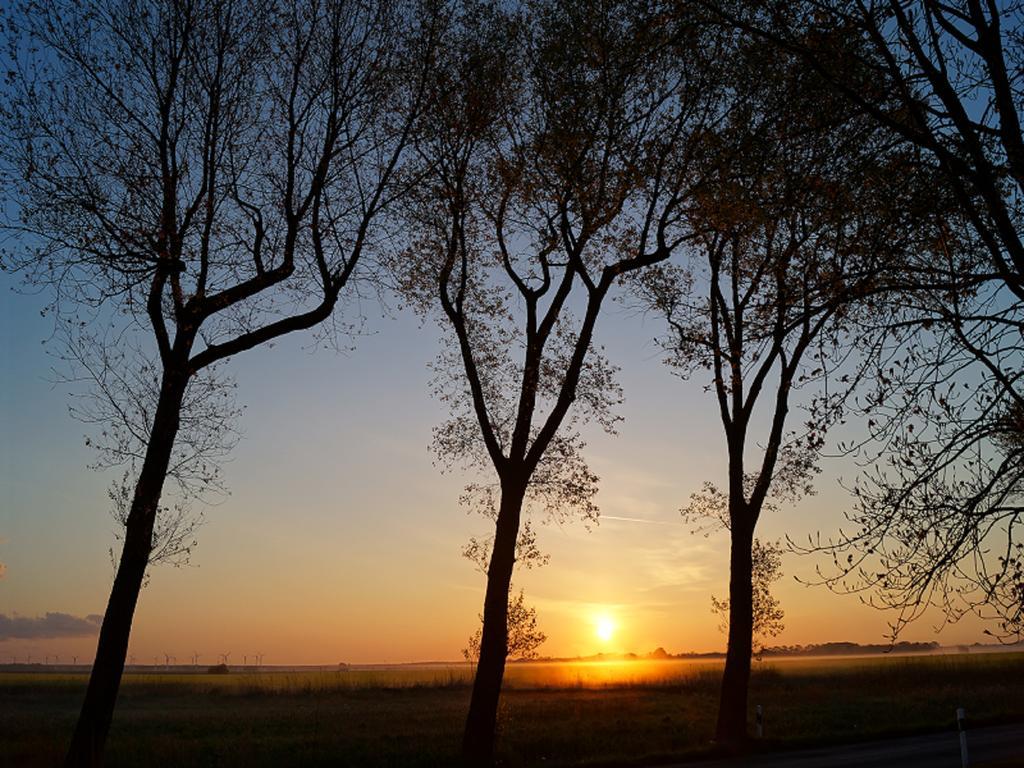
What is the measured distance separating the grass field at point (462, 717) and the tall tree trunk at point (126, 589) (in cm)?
202

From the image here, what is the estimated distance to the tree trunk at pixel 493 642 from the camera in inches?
837

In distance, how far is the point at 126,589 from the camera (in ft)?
61.7

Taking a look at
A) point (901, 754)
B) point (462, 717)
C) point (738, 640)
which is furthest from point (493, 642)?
point (462, 717)

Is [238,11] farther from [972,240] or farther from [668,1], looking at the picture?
[972,240]

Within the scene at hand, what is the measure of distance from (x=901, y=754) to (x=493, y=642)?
402 inches

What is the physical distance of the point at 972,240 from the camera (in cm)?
1184

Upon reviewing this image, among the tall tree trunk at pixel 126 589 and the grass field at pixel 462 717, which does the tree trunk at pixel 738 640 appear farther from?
the tall tree trunk at pixel 126 589

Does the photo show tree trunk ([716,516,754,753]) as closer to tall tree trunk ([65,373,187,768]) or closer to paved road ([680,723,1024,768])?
paved road ([680,723,1024,768])

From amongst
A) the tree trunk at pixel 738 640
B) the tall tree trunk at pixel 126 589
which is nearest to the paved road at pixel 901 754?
the tree trunk at pixel 738 640

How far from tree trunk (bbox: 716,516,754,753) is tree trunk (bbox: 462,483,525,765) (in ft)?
23.2

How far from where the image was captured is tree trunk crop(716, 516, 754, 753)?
82.0ft

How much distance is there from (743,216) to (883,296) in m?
2.28

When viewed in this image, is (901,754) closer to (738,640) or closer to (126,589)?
(738,640)

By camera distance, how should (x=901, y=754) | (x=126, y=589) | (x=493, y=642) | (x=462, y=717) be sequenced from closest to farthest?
1. (x=126, y=589)
2. (x=493, y=642)
3. (x=901, y=754)
4. (x=462, y=717)
